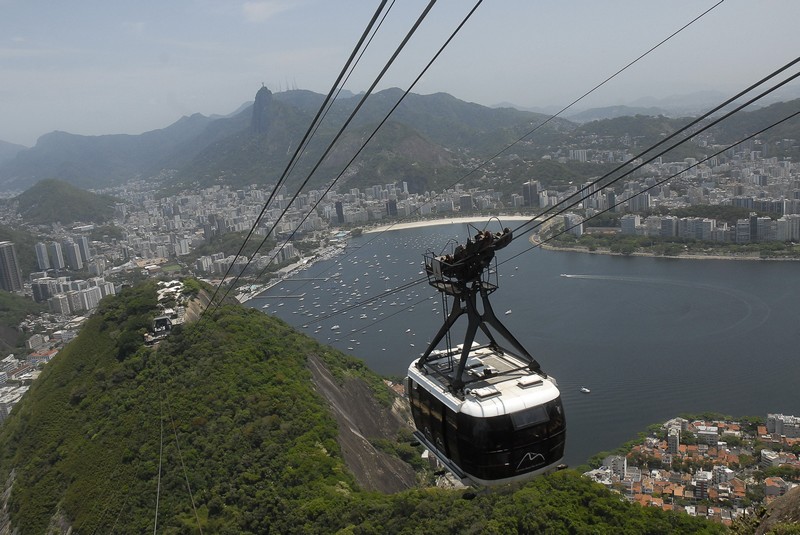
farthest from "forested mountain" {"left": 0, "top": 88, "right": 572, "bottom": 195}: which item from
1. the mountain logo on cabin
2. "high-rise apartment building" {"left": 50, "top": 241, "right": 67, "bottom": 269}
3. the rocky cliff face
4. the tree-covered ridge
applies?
the mountain logo on cabin

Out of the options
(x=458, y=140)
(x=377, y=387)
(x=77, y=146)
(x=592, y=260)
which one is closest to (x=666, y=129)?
(x=458, y=140)

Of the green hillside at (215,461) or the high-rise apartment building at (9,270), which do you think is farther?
the high-rise apartment building at (9,270)

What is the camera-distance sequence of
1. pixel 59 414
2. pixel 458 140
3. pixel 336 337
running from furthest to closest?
pixel 458 140 < pixel 336 337 < pixel 59 414

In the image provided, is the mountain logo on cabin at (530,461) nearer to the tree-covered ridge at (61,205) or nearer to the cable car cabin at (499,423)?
the cable car cabin at (499,423)

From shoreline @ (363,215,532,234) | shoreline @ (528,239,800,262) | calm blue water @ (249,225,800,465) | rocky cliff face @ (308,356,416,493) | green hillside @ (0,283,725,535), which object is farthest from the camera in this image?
shoreline @ (363,215,532,234)

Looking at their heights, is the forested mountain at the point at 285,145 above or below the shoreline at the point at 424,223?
above

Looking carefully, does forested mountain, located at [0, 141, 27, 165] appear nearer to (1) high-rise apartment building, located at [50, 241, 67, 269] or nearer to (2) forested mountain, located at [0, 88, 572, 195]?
(2) forested mountain, located at [0, 88, 572, 195]

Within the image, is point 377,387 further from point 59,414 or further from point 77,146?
point 77,146

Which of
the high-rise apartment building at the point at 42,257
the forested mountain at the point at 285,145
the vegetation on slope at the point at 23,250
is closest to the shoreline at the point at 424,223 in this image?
the forested mountain at the point at 285,145
